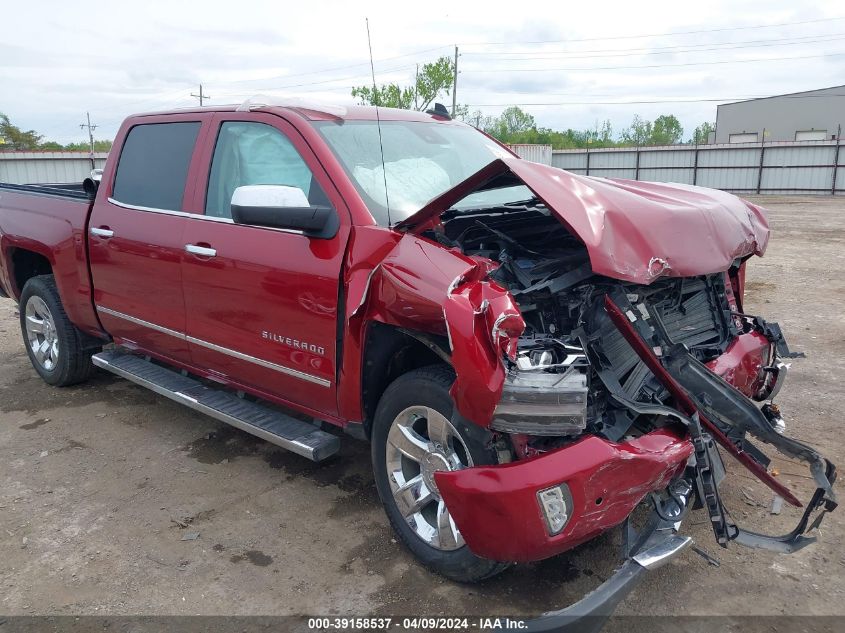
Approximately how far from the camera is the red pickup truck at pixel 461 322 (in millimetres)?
2342

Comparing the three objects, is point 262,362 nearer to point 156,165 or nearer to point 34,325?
point 156,165

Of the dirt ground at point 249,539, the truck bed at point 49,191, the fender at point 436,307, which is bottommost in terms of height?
the dirt ground at point 249,539

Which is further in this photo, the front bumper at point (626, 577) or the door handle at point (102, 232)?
the door handle at point (102, 232)

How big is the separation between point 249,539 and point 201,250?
1.49 metres

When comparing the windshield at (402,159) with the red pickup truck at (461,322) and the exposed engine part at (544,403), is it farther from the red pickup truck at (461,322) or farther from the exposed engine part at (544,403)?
the exposed engine part at (544,403)

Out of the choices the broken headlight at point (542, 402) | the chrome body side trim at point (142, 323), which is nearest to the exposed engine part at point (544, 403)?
the broken headlight at point (542, 402)

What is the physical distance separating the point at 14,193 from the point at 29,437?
2006 mm

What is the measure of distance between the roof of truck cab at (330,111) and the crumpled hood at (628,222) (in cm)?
97

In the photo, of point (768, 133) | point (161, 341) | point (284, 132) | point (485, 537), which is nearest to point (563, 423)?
point (485, 537)

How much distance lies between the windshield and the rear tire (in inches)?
115

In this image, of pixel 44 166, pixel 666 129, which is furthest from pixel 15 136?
pixel 666 129

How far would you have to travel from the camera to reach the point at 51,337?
5.36m

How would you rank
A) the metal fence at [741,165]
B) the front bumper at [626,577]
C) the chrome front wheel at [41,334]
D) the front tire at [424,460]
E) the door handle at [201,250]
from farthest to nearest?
the metal fence at [741,165], the chrome front wheel at [41,334], the door handle at [201,250], the front tire at [424,460], the front bumper at [626,577]

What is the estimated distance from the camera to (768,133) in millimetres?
44938
